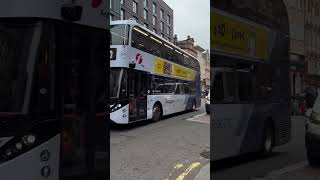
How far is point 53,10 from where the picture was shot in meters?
3.92

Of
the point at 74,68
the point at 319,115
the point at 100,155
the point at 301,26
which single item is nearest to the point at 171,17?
the point at 301,26

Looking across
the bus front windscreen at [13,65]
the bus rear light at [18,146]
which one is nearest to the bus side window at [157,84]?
the bus front windscreen at [13,65]

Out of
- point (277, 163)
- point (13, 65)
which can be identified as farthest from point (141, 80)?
point (277, 163)

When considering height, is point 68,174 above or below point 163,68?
below

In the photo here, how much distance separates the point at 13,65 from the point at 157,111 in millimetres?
9681

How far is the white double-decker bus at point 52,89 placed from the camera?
3598 millimetres

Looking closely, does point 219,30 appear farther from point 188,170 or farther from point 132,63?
point 132,63

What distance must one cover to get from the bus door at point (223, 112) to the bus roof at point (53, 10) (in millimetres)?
2270

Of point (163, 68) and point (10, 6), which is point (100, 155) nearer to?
point (10, 6)

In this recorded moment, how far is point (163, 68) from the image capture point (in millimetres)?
11875

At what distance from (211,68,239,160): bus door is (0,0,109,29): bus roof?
2.27 m

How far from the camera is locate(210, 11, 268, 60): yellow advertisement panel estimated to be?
5.58 feet

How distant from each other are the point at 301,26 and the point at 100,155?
245 centimetres

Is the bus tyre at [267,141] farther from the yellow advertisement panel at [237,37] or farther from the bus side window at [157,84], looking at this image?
the bus side window at [157,84]
